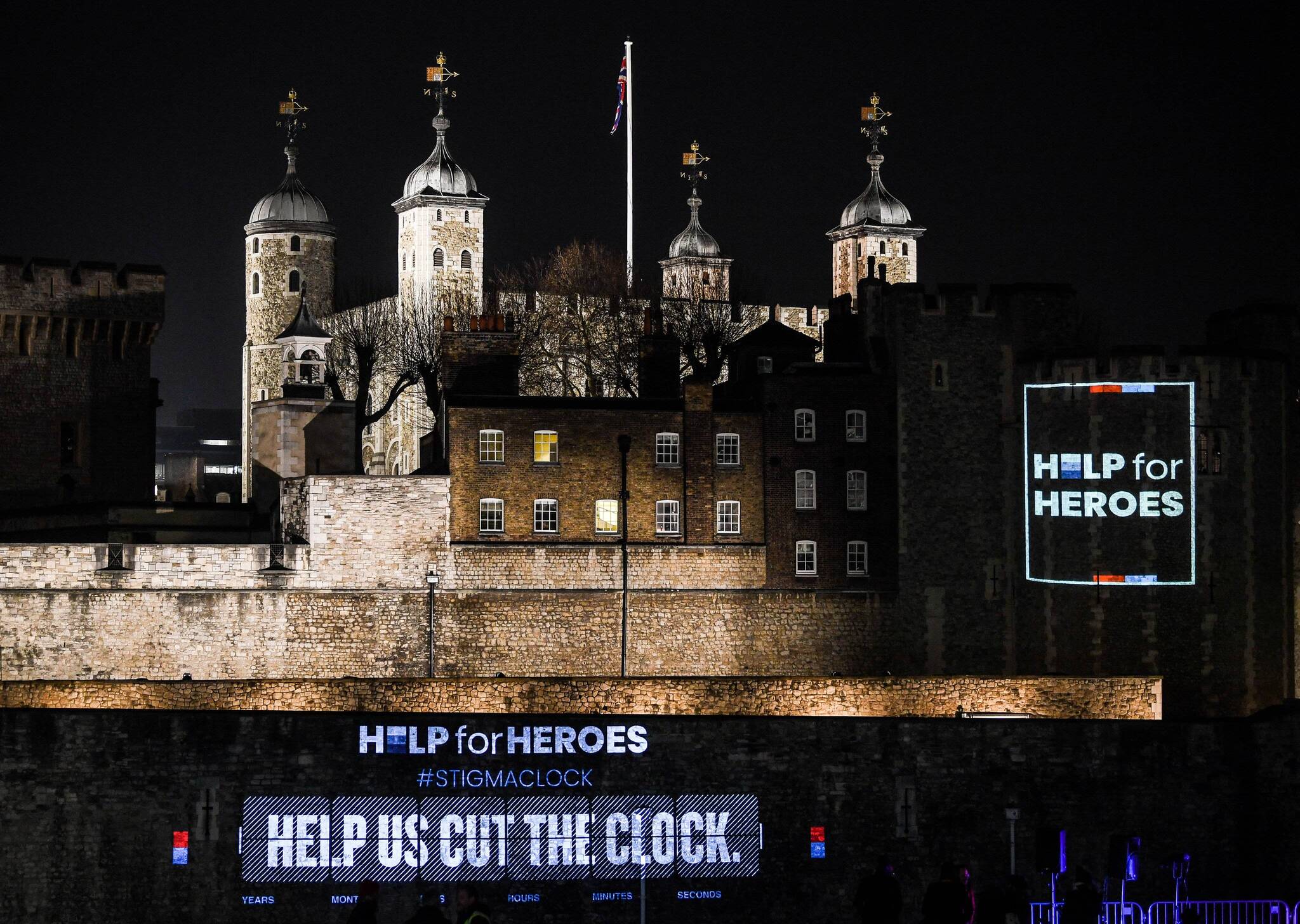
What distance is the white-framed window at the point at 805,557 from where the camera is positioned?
54062 millimetres

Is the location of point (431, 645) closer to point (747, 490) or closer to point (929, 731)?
point (747, 490)

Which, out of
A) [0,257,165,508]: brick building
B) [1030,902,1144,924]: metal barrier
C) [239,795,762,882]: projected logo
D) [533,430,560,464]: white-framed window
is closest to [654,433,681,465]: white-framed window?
[533,430,560,464]: white-framed window

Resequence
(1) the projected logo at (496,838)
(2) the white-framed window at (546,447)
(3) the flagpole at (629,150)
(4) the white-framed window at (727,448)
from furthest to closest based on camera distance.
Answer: (3) the flagpole at (629,150) < (4) the white-framed window at (727,448) < (2) the white-framed window at (546,447) < (1) the projected logo at (496,838)

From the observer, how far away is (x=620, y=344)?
7181 cm

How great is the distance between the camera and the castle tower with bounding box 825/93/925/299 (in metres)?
111

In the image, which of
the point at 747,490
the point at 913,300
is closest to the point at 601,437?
the point at 747,490

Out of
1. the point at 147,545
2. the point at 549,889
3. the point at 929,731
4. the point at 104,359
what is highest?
the point at 104,359

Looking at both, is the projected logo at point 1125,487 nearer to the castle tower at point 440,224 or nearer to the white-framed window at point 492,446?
the white-framed window at point 492,446

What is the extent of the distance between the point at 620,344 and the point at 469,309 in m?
12.0

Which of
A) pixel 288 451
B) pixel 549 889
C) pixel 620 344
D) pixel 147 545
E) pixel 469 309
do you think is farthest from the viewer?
pixel 469 309

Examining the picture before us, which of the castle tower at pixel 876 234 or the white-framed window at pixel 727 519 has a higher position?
the castle tower at pixel 876 234

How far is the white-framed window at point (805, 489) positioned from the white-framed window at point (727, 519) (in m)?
1.46

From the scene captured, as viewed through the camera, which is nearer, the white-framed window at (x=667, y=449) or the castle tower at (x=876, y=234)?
the white-framed window at (x=667, y=449)

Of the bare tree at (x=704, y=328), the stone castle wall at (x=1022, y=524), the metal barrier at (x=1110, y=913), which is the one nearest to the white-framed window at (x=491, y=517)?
the stone castle wall at (x=1022, y=524)
